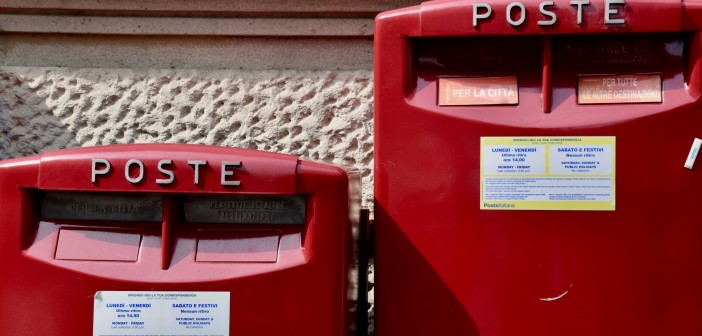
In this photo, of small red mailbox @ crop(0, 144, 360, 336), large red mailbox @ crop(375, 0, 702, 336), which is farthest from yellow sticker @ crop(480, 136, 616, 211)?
small red mailbox @ crop(0, 144, 360, 336)

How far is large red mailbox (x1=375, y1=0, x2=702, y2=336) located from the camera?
1732 mm

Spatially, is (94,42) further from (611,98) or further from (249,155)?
(611,98)

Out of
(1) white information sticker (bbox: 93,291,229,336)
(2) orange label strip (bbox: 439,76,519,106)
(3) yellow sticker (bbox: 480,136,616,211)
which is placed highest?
(2) orange label strip (bbox: 439,76,519,106)

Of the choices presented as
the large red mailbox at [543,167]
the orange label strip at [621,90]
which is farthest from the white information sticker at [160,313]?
the orange label strip at [621,90]

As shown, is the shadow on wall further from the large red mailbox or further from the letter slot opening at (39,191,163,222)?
the letter slot opening at (39,191,163,222)

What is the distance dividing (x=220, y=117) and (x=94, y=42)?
0.59 m

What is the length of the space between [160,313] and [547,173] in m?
0.99

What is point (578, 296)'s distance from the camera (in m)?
1.75

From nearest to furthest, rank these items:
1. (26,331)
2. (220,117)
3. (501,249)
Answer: (26,331)
(501,249)
(220,117)

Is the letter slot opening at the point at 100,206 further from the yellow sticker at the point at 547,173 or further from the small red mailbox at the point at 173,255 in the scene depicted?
the yellow sticker at the point at 547,173

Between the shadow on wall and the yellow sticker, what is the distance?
95cm

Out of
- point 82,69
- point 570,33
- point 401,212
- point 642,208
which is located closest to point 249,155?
point 401,212

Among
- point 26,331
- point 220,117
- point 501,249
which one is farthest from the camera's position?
point 220,117

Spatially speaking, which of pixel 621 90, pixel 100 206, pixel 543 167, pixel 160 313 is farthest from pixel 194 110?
pixel 621 90
